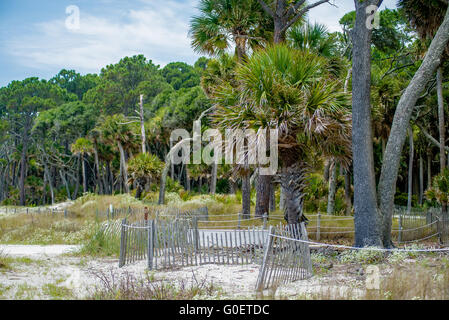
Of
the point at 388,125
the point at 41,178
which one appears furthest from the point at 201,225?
the point at 41,178

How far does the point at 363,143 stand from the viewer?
1174 cm

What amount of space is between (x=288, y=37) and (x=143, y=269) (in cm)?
1227

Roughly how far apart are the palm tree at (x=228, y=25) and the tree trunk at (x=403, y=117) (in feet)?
26.9

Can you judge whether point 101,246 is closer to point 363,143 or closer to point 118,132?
point 363,143

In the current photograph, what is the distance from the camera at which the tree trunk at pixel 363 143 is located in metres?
11.5

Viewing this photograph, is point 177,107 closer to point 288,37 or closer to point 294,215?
point 288,37

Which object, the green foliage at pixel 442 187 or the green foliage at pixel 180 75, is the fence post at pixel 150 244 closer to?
the green foliage at pixel 442 187

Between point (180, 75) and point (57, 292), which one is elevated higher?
point (180, 75)

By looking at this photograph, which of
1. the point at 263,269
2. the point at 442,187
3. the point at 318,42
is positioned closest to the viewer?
the point at 263,269

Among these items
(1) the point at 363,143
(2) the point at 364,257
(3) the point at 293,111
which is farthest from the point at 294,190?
(2) the point at 364,257

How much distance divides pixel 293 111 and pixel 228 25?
26.2 feet

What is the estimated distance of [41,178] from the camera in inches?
2339

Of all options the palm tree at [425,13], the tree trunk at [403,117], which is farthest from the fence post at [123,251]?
the palm tree at [425,13]

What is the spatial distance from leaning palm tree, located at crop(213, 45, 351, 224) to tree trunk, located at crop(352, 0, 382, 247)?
0.81 metres
